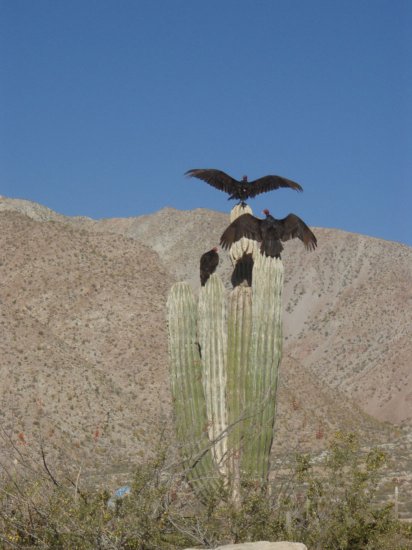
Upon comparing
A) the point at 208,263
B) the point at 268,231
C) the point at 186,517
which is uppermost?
the point at 268,231

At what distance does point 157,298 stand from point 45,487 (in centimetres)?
3507

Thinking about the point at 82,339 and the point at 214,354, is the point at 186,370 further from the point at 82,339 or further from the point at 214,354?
the point at 82,339

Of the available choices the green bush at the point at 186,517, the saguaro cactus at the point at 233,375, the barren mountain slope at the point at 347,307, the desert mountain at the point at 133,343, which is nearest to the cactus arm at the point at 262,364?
the saguaro cactus at the point at 233,375

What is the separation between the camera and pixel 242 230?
11.3 metres

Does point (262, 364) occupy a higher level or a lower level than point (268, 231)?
lower

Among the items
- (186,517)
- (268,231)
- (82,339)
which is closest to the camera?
(186,517)

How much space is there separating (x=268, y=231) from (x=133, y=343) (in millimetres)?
30897

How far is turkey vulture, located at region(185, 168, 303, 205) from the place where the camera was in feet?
38.7

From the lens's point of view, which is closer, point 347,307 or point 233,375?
point 233,375

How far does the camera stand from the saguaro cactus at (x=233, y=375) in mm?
10977

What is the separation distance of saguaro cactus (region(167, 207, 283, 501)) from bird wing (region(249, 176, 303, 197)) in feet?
2.76

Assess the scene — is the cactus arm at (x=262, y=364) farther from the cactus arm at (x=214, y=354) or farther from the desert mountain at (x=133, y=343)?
the desert mountain at (x=133, y=343)

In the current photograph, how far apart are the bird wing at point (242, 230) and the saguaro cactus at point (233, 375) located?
112mm

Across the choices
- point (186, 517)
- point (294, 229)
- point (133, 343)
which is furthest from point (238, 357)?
point (133, 343)
